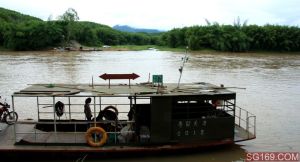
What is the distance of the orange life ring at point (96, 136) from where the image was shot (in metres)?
9.55

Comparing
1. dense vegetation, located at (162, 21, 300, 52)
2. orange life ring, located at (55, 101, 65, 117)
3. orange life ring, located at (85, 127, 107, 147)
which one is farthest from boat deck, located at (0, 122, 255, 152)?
dense vegetation, located at (162, 21, 300, 52)

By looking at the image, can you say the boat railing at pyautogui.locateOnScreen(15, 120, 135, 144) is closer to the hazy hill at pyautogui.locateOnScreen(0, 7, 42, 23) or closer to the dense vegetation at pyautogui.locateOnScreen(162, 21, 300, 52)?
the dense vegetation at pyautogui.locateOnScreen(162, 21, 300, 52)

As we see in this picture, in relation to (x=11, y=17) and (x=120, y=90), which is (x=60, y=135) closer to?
(x=120, y=90)

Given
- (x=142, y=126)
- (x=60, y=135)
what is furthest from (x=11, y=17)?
(x=142, y=126)

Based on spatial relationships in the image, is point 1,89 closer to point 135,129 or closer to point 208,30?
point 135,129

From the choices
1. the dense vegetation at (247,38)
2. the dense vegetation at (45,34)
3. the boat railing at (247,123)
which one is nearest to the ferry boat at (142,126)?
the boat railing at (247,123)

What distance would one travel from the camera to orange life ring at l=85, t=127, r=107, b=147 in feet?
31.3

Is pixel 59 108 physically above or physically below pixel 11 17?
below

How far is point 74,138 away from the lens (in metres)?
10.1

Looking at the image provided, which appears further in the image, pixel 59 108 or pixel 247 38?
pixel 247 38

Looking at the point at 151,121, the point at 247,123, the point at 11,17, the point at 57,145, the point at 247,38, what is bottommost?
the point at 57,145

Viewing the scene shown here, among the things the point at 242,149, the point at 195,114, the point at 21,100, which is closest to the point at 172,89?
the point at 195,114

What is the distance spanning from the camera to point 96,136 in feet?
31.6

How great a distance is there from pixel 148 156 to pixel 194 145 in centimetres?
126
